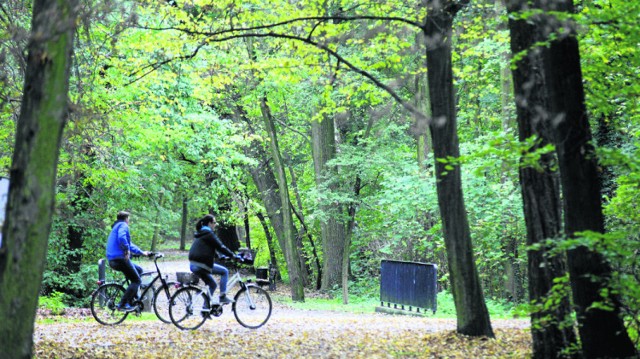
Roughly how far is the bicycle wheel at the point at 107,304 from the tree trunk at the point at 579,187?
27.0 feet

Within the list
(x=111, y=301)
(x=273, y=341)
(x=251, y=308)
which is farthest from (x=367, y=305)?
(x=273, y=341)

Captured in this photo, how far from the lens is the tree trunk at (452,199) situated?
9.37m

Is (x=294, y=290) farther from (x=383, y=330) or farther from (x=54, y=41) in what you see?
(x=54, y=41)

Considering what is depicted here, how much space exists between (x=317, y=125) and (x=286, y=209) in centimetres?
386

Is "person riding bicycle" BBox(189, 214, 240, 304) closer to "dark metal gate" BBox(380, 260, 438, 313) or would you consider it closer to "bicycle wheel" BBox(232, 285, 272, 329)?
"bicycle wheel" BBox(232, 285, 272, 329)

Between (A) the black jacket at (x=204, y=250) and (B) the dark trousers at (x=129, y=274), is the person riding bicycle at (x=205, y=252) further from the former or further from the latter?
(B) the dark trousers at (x=129, y=274)

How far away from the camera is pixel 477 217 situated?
17.7 m

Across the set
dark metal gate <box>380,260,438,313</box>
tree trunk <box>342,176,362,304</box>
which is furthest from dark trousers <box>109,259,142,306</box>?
tree trunk <box>342,176,362,304</box>

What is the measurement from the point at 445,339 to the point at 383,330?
2148mm

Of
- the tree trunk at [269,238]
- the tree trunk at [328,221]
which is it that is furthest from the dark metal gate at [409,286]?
the tree trunk at [269,238]

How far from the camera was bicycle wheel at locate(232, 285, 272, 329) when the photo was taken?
1173 centimetres

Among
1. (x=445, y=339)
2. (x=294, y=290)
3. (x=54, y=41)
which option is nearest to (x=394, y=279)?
(x=294, y=290)

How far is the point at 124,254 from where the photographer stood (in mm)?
11930

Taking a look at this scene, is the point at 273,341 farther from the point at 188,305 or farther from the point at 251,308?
the point at 188,305
